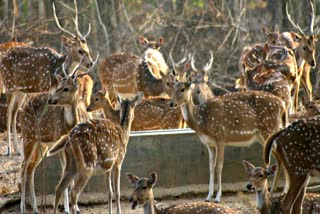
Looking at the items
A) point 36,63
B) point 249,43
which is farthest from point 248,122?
point 249,43

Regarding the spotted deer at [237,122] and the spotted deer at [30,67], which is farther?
the spotted deer at [30,67]

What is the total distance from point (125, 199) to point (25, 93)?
2.70m

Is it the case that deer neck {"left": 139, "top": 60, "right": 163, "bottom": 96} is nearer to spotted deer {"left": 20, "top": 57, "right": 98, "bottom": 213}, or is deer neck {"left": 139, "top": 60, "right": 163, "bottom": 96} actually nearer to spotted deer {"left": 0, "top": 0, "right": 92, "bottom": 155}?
spotted deer {"left": 0, "top": 0, "right": 92, "bottom": 155}

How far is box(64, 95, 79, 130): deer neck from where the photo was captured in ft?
37.5

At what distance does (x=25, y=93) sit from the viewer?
14.0 m

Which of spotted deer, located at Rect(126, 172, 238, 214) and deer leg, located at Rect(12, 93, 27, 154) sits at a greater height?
deer leg, located at Rect(12, 93, 27, 154)

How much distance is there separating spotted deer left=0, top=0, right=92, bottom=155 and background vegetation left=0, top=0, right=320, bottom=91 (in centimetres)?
588

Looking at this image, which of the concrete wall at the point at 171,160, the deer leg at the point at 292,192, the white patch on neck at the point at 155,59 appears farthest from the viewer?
the white patch on neck at the point at 155,59

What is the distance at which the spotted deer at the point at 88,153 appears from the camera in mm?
10445

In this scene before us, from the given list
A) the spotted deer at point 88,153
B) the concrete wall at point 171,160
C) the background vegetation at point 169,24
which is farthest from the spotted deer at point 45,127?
the background vegetation at point 169,24

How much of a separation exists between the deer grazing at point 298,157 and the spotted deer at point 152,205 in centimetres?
62

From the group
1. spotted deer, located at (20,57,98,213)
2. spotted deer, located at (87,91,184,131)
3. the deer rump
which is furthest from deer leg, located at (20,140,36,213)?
spotted deer, located at (87,91,184,131)

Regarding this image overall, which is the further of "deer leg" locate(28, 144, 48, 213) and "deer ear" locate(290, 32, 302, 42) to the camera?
"deer ear" locate(290, 32, 302, 42)

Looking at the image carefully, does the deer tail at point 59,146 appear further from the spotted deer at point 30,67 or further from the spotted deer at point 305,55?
the spotted deer at point 305,55
